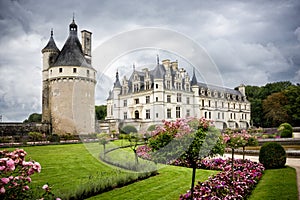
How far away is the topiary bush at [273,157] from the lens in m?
11.8

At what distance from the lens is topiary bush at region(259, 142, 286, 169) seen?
11750 millimetres

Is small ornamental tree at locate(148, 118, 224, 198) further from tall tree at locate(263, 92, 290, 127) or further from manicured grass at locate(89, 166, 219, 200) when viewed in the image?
tall tree at locate(263, 92, 290, 127)

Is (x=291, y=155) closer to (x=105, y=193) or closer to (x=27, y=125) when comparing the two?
(x=105, y=193)

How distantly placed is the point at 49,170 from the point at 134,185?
3.34 m

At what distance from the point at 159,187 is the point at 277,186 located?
3.69 m

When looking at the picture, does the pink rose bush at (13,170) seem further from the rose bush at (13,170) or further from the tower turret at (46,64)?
the tower turret at (46,64)

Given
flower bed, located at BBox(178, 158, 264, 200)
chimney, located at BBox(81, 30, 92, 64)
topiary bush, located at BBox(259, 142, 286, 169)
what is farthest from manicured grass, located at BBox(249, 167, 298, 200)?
chimney, located at BBox(81, 30, 92, 64)

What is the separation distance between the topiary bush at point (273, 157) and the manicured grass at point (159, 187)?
3.10 metres

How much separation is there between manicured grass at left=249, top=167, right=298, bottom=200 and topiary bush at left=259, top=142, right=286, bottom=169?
67cm

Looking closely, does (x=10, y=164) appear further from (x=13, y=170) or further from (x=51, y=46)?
(x=51, y=46)

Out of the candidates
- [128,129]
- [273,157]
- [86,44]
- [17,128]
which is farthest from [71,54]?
[273,157]

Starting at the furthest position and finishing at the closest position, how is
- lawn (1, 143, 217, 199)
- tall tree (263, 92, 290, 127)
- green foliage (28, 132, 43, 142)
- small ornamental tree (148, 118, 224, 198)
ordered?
Answer: tall tree (263, 92, 290, 127)
green foliage (28, 132, 43, 142)
lawn (1, 143, 217, 199)
small ornamental tree (148, 118, 224, 198)

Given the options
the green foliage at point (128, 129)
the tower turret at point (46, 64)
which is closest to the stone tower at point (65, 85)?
the tower turret at point (46, 64)

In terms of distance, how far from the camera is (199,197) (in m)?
6.69
